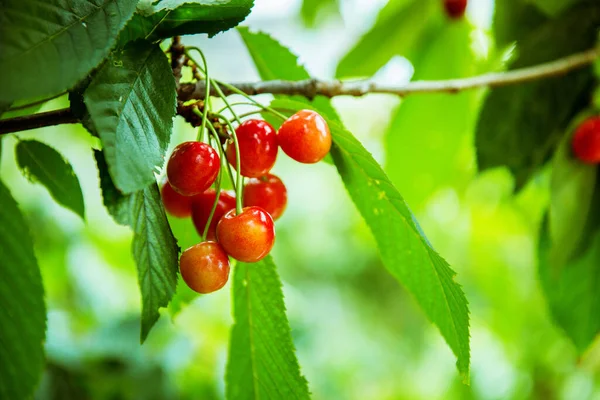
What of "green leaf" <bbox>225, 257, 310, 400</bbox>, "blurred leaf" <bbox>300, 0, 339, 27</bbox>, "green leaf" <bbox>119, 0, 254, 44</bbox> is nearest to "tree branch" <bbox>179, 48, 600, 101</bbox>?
"green leaf" <bbox>119, 0, 254, 44</bbox>

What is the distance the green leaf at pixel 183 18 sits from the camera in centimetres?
50

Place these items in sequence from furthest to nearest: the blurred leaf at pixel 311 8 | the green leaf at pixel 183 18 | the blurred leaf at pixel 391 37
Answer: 1. the blurred leaf at pixel 311 8
2. the blurred leaf at pixel 391 37
3. the green leaf at pixel 183 18

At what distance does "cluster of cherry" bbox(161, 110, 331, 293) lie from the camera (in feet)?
1.70

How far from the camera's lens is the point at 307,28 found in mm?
1510

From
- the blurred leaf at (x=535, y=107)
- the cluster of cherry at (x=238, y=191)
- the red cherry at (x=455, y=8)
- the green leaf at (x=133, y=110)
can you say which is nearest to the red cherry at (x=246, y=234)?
the cluster of cherry at (x=238, y=191)

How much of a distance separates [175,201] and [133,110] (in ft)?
0.67

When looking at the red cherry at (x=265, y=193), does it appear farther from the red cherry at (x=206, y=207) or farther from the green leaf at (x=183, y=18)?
the green leaf at (x=183, y=18)

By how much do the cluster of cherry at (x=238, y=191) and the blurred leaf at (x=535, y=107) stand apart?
565mm

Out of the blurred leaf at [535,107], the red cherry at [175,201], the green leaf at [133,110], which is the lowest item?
the green leaf at [133,110]

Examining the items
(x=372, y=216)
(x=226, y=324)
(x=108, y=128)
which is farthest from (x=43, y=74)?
(x=226, y=324)

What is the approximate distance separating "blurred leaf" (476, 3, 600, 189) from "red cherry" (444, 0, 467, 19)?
0.83ft

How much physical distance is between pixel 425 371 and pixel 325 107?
2770mm

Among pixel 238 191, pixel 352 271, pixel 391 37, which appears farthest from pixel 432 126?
pixel 352 271

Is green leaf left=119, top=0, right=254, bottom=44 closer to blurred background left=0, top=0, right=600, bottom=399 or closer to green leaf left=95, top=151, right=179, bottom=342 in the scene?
green leaf left=95, top=151, right=179, bottom=342
